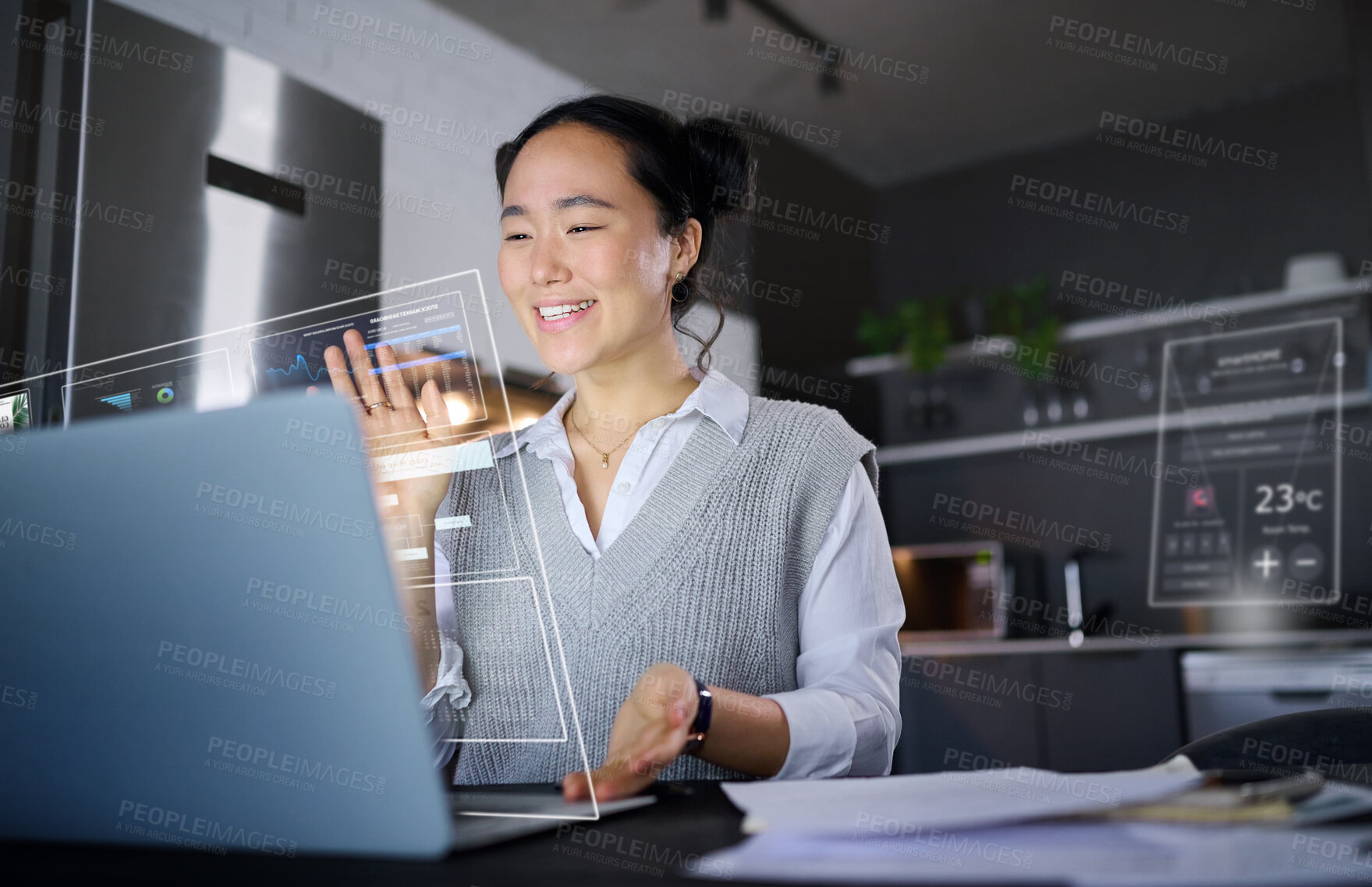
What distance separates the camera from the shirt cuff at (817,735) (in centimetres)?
106

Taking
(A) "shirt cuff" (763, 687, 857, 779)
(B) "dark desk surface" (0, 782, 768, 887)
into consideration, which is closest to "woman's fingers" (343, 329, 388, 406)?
(B) "dark desk surface" (0, 782, 768, 887)

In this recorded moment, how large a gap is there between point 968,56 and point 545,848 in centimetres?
359

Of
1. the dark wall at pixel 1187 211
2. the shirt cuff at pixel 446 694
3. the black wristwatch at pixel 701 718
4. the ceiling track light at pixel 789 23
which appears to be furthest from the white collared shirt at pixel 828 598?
the dark wall at pixel 1187 211

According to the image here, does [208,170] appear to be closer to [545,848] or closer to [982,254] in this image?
[545,848]

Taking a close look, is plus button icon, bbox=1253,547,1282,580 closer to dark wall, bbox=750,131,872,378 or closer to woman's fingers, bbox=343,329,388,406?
dark wall, bbox=750,131,872,378

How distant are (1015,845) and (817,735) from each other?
0.65 metres

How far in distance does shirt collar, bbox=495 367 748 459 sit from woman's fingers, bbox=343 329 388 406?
2.18 ft

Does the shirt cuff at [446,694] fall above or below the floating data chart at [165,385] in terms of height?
below

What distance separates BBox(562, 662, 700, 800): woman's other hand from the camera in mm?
734

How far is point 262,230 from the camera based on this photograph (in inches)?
85.7

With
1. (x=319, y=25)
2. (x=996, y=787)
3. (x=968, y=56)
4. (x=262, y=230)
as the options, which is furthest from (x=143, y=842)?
(x=968, y=56)

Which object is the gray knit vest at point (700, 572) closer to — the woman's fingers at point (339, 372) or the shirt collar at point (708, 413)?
the shirt collar at point (708, 413)

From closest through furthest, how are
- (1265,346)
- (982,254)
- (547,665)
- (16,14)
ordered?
(547,665), (16,14), (1265,346), (982,254)

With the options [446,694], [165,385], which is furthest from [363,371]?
[446,694]
